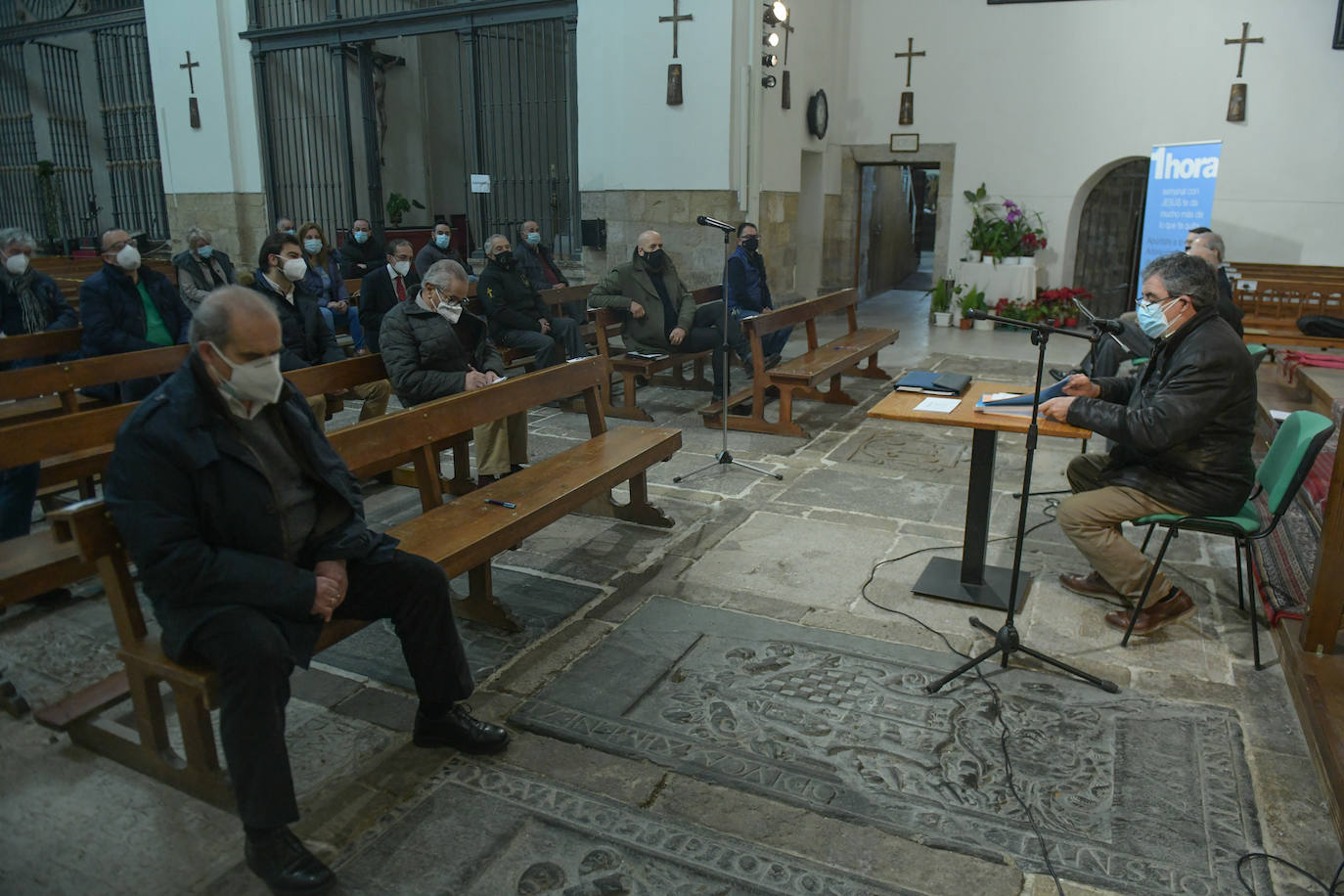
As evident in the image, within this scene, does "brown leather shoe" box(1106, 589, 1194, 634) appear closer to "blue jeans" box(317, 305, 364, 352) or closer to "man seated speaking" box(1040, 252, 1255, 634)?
"man seated speaking" box(1040, 252, 1255, 634)

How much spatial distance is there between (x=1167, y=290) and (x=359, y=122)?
12.4 meters

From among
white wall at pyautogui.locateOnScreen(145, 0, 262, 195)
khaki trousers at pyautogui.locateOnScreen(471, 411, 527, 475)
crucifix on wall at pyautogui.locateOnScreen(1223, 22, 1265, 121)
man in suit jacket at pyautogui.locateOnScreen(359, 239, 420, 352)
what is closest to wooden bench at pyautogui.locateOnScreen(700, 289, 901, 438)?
khaki trousers at pyautogui.locateOnScreen(471, 411, 527, 475)

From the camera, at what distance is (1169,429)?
3.34m

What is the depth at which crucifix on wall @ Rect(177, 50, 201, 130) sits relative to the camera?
12.1 metres

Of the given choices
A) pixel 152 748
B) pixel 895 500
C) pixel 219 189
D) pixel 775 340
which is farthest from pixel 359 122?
pixel 152 748

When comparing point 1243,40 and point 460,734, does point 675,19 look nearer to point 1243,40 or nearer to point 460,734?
point 1243,40

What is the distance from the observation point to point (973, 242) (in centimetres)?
1150

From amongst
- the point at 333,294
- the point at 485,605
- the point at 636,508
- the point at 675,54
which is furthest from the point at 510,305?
the point at 675,54

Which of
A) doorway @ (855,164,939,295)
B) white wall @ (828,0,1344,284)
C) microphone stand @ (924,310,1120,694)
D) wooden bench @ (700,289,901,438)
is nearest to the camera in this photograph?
microphone stand @ (924,310,1120,694)

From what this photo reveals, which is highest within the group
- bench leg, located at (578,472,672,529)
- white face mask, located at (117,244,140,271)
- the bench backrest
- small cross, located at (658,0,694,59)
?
small cross, located at (658,0,694,59)

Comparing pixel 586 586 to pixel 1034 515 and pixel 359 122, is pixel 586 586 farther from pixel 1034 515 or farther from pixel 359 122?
pixel 359 122

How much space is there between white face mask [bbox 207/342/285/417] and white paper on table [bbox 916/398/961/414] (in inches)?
95.2

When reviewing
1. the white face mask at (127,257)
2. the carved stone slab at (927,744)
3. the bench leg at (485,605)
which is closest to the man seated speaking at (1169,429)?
the carved stone slab at (927,744)

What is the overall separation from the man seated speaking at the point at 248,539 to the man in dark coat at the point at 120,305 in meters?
3.13
